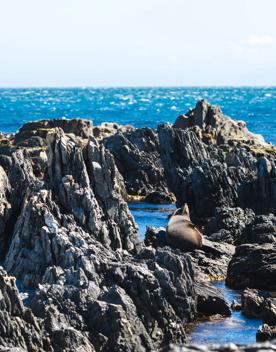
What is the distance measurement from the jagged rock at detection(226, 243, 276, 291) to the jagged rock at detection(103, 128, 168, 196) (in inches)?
1328

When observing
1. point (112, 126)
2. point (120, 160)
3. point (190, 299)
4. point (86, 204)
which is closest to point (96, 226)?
point (86, 204)

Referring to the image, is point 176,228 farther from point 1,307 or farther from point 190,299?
point 1,307

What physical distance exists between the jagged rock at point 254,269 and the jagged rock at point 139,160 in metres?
33.7

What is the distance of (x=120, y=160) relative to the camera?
8419 centimetres

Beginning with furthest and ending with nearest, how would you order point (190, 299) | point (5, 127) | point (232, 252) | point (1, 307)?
point (5, 127) < point (232, 252) < point (190, 299) < point (1, 307)

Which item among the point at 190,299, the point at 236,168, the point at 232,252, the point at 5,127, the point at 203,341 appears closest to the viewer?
the point at 203,341

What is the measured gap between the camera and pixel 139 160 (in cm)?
8350

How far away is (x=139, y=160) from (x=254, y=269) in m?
40.7

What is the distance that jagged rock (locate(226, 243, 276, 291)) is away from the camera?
42.8m

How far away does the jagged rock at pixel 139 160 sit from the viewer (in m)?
80.0

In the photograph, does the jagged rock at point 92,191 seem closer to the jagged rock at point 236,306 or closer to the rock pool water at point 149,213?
the rock pool water at point 149,213

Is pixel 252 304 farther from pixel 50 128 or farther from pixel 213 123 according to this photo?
pixel 50 128

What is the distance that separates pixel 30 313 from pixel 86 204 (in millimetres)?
16563

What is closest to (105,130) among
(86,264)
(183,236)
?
(183,236)
